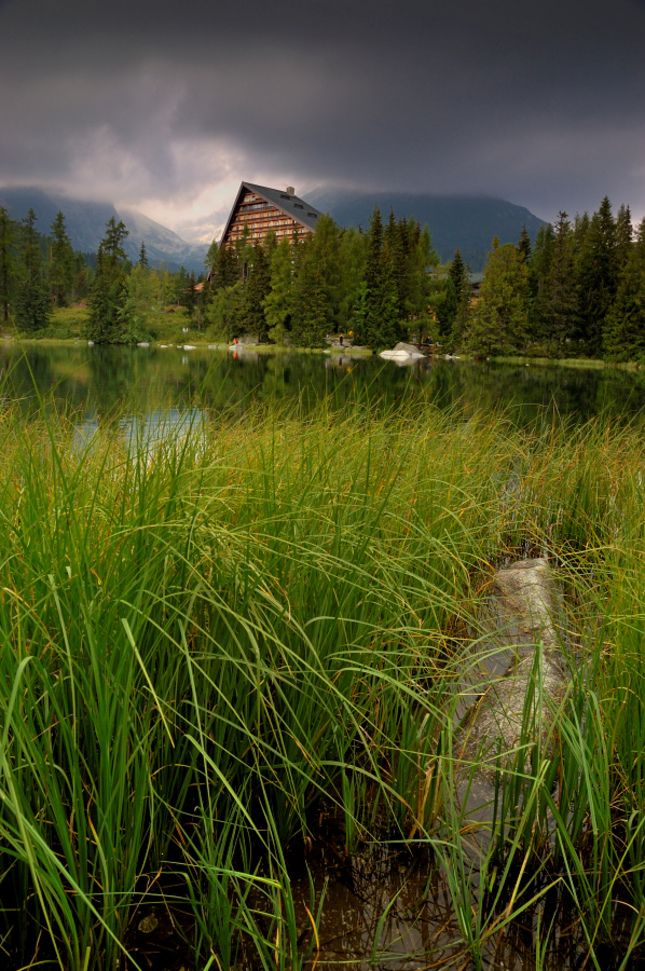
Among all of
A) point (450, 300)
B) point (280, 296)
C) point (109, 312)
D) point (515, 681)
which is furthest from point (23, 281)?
point (515, 681)

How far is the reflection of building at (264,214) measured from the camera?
6481 centimetres

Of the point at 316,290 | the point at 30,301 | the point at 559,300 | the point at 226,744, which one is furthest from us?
the point at 30,301

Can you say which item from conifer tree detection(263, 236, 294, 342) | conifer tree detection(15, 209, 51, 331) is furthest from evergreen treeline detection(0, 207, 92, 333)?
conifer tree detection(263, 236, 294, 342)

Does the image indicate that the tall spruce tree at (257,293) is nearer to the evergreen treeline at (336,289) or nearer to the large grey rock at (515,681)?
the evergreen treeline at (336,289)

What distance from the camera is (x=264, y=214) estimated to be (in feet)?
220

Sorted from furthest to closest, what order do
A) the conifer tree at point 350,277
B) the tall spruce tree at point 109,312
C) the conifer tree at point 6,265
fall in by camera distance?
the conifer tree at point 6,265 → the tall spruce tree at point 109,312 → the conifer tree at point 350,277

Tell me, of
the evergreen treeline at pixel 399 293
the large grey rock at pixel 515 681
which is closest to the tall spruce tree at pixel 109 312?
the evergreen treeline at pixel 399 293

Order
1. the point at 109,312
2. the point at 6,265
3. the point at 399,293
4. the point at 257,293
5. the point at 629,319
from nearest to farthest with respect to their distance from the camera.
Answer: the point at 629,319 < the point at 399,293 < the point at 257,293 < the point at 109,312 < the point at 6,265

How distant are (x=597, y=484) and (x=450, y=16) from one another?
6180cm

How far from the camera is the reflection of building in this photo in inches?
2552

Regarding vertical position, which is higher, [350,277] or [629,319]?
[350,277]

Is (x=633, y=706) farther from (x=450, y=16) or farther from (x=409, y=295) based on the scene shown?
(x=450, y=16)

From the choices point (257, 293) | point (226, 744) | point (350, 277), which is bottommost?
point (226, 744)

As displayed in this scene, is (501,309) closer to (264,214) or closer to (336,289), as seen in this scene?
(336,289)
